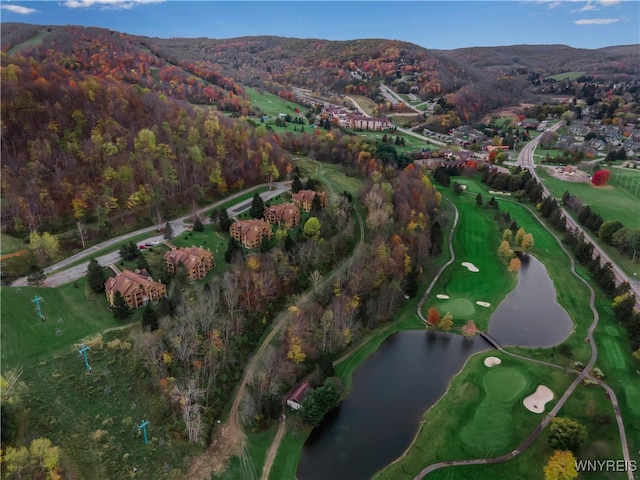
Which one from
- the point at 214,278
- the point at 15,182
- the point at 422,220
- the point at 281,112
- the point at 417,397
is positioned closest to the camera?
the point at 417,397

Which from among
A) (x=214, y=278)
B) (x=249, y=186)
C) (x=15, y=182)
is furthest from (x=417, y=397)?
(x=15, y=182)

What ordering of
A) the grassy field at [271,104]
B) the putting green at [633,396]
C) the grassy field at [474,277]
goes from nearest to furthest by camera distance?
the putting green at [633,396], the grassy field at [474,277], the grassy field at [271,104]

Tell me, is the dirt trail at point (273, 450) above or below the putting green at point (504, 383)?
above

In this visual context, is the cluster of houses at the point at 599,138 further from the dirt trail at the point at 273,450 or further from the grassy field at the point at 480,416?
the dirt trail at the point at 273,450

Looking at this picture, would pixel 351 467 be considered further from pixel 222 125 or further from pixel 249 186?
pixel 222 125

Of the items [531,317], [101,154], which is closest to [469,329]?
[531,317]

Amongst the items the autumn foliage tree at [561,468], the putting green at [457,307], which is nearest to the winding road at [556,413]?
the putting green at [457,307]
